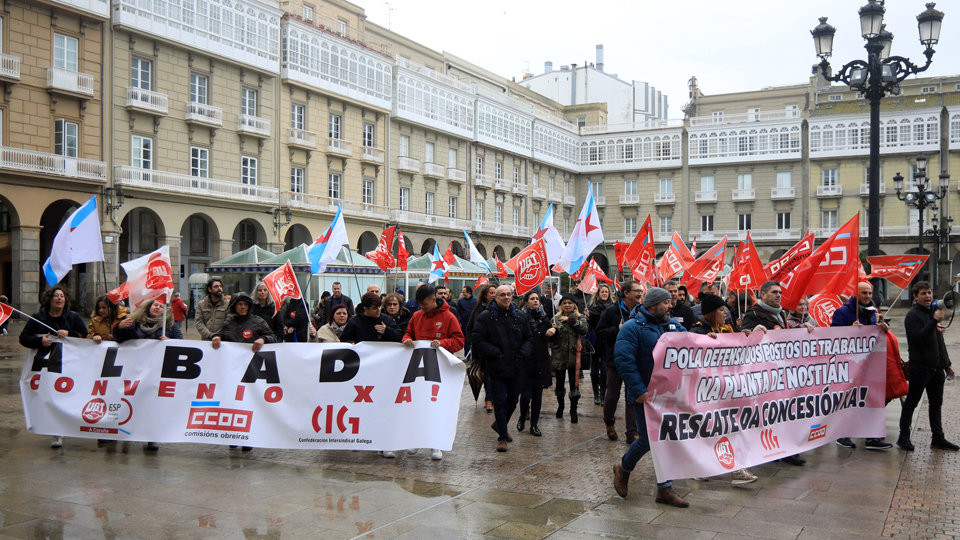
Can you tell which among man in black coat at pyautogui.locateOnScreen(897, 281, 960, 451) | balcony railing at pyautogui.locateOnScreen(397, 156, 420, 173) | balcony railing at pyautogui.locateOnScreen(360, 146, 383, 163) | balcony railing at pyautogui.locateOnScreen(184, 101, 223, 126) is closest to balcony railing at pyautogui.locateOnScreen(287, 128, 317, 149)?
balcony railing at pyautogui.locateOnScreen(360, 146, 383, 163)

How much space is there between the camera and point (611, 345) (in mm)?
9477

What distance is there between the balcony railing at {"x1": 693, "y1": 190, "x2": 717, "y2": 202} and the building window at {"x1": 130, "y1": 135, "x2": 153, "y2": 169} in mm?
39603

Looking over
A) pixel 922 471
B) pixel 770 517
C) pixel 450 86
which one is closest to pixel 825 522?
pixel 770 517

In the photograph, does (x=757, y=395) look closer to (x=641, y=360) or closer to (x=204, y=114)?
(x=641, y=360)

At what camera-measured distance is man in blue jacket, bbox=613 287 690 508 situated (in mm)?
6148

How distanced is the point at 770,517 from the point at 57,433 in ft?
22.5

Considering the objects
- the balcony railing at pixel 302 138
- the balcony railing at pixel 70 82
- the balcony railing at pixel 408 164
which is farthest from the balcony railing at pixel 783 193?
the balcony railing at pixel 70 82

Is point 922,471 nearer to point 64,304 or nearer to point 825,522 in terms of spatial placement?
point 825,522

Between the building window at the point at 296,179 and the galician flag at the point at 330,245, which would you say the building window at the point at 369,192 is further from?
the galician flag at the point at 330,245

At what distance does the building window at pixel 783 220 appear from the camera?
56344 millimetres

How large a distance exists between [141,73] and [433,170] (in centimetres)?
1776

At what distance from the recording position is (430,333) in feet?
27.1

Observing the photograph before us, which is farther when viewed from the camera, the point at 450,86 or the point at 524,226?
the point at 524,226

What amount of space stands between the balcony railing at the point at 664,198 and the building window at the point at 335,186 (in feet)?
92.8
